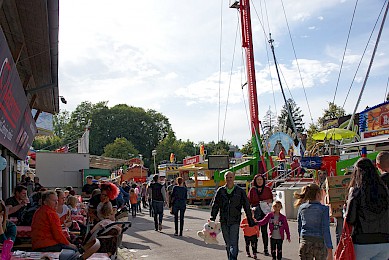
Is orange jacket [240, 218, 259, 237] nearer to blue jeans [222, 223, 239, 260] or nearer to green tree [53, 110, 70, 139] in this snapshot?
blue jeans [222, 223, 239, 260]

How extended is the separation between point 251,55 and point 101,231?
21060mm

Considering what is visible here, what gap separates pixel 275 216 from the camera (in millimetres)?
9102

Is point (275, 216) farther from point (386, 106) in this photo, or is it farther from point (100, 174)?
point (100, 174)

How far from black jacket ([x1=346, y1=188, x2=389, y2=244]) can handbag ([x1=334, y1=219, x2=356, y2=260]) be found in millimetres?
53

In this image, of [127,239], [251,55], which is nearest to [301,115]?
[251,55]

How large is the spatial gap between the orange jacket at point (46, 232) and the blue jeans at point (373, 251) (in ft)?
11.9

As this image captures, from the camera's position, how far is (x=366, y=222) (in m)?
5.05

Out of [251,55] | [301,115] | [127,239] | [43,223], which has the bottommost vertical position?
[127,239]

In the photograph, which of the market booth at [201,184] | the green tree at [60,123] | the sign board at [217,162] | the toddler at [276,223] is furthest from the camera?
the green tree at [60,123]

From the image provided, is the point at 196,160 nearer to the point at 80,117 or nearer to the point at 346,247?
the point at 346,247

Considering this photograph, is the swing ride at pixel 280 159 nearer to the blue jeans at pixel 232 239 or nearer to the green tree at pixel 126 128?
the blue jeans at pixel 232 239

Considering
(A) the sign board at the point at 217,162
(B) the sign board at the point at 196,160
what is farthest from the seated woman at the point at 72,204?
(B) the sign board at the point at 196,160

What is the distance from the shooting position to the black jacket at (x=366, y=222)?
504cm

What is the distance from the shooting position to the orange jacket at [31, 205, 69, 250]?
6453 mm
